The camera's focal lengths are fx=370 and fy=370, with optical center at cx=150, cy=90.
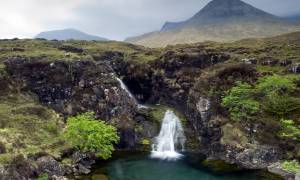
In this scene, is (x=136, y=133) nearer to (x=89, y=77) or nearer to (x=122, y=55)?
(x=89, y=77)

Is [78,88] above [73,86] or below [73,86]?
below

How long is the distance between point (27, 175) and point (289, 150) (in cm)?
5892

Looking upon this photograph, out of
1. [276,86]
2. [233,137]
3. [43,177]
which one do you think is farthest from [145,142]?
[276,86]

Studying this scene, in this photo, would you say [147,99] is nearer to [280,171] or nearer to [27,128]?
[27,128]

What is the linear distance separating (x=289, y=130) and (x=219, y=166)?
61.7ft

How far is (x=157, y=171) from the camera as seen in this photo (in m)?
89.4

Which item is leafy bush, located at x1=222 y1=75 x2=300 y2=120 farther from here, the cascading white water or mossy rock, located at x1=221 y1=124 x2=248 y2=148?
the cascading white water

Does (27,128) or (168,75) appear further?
(168,75)

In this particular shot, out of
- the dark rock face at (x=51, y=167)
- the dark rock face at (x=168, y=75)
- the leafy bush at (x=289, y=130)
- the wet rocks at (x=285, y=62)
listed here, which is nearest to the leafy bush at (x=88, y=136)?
the dark rock face at (x=51, y=167)

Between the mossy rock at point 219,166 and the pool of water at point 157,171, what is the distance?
1648mm

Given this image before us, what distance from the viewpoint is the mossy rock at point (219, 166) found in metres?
86.6

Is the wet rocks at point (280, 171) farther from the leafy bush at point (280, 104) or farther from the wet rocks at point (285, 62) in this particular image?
the wet rocks at point (285, 62)

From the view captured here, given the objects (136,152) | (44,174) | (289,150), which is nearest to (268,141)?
(289,150)

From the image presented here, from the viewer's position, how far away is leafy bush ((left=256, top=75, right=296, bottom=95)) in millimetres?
97625
